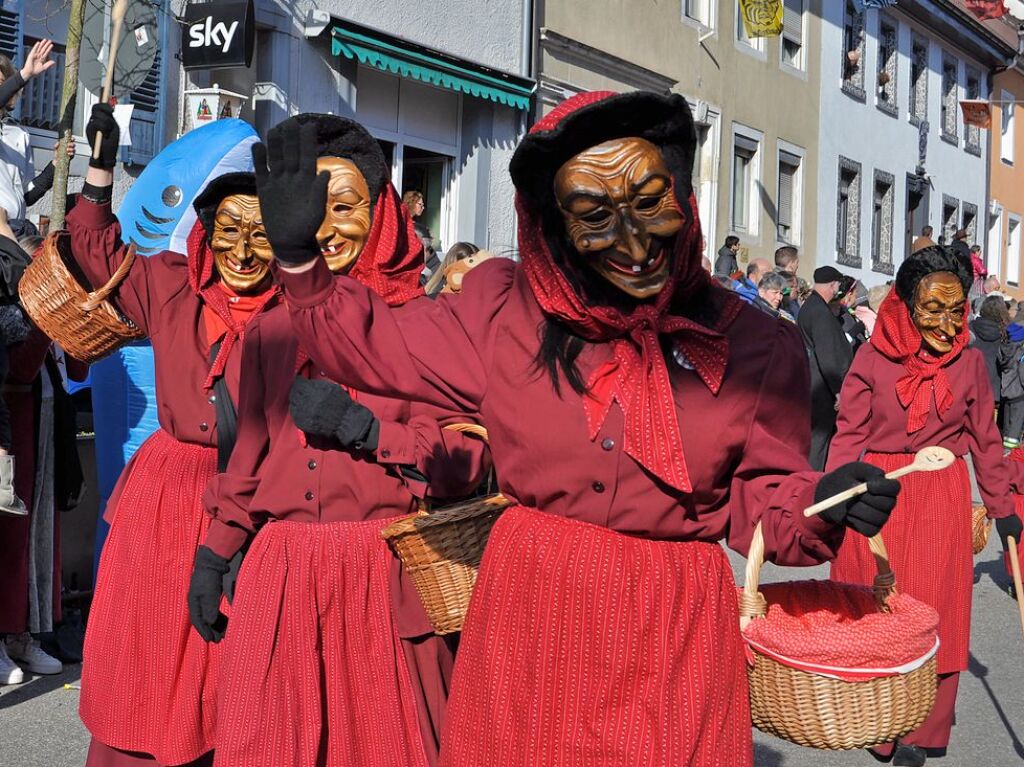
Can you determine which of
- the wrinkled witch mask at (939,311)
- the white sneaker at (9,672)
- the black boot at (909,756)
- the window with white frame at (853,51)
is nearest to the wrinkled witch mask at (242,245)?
the white sneaker at (9,672)

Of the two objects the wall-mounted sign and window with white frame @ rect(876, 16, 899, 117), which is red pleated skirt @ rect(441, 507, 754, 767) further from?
window with white frame @ rect(876, 16, 899, 117)

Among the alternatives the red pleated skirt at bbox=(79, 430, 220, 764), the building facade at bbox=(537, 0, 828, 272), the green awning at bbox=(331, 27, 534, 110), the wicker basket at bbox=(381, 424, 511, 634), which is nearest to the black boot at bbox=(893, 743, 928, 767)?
the wicker basket at bbox=(381, 424, 511, 634)

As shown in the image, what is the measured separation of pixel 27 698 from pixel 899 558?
3.73 m

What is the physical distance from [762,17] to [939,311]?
15790 mm

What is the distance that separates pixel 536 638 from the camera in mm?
2883

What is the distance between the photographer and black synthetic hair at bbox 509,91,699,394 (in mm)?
2855

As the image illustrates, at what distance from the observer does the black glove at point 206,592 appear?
3.91 m

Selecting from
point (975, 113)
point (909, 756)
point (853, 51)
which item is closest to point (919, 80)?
point (975, 113)

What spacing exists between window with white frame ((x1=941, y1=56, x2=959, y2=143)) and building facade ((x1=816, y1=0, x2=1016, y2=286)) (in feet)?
0.07

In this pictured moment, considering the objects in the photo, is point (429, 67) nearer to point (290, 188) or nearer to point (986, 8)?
point (290, 188)

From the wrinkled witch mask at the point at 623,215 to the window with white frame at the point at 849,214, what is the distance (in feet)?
80.8

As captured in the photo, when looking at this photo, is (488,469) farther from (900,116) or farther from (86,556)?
(900,116)

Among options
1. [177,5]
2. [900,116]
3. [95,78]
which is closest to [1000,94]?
[900,116]

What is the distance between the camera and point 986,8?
24.2 m
